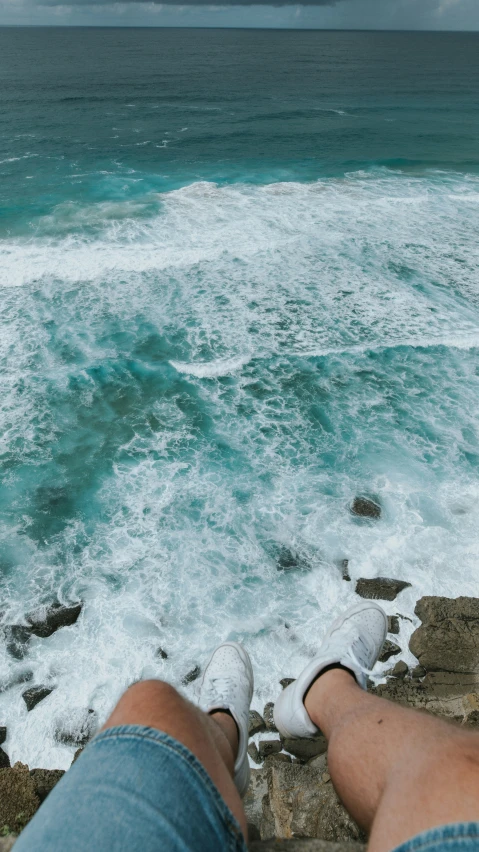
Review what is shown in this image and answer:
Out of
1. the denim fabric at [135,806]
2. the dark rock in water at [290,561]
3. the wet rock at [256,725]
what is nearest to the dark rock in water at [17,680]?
the wet rock at [256,725]

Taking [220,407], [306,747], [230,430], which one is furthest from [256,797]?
[220,407]

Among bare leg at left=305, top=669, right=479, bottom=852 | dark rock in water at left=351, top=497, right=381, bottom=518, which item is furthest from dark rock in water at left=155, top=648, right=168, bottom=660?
dark rock in water at left=351, top=497, right=381, bottom=518

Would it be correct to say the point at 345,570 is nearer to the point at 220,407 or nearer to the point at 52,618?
the point at 52,618

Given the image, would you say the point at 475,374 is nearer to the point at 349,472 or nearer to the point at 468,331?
the point at 468,331

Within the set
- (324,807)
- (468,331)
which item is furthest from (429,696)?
(468,331)

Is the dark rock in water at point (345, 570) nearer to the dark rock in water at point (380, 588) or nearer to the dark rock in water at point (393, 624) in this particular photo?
the dark rock in water at point (380, 588)

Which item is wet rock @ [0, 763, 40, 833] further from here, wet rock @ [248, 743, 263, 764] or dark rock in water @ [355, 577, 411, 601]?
dark rock in water @ [355, 577, 411, 601]
